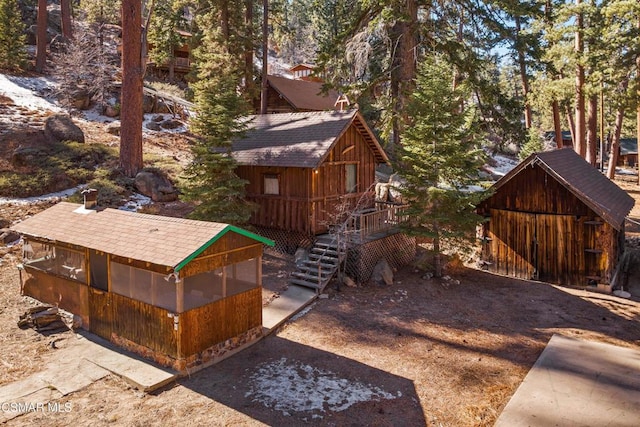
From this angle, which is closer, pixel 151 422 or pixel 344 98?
pixel 151 422

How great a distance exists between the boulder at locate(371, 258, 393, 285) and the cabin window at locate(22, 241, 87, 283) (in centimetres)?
946

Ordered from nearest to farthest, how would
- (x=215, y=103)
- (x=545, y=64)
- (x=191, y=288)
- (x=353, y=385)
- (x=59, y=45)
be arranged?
(x=353, y=385) < (x=191, y=288) < (x=215, y=103) < (x=545, y=64) < (x=59, y=45)

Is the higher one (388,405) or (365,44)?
(365,44)

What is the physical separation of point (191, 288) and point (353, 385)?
442 centimetres

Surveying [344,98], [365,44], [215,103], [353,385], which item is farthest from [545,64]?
[353,385]

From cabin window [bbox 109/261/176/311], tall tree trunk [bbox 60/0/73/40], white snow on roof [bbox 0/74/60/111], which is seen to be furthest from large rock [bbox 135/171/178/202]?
tall tree trunk [bbox 60/0/73/40]

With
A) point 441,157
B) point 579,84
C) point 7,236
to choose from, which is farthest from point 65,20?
point 579,84

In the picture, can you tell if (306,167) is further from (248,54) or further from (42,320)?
(248,54)

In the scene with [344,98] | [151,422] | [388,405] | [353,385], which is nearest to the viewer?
[151,422]

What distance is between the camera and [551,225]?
55.3 feet

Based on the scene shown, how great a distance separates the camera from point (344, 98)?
20.1 metres

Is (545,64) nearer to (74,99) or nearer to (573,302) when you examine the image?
(573,302)

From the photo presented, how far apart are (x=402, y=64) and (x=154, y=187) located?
13.9 m

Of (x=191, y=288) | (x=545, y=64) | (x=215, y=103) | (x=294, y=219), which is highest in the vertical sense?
(x=545, y=64)
